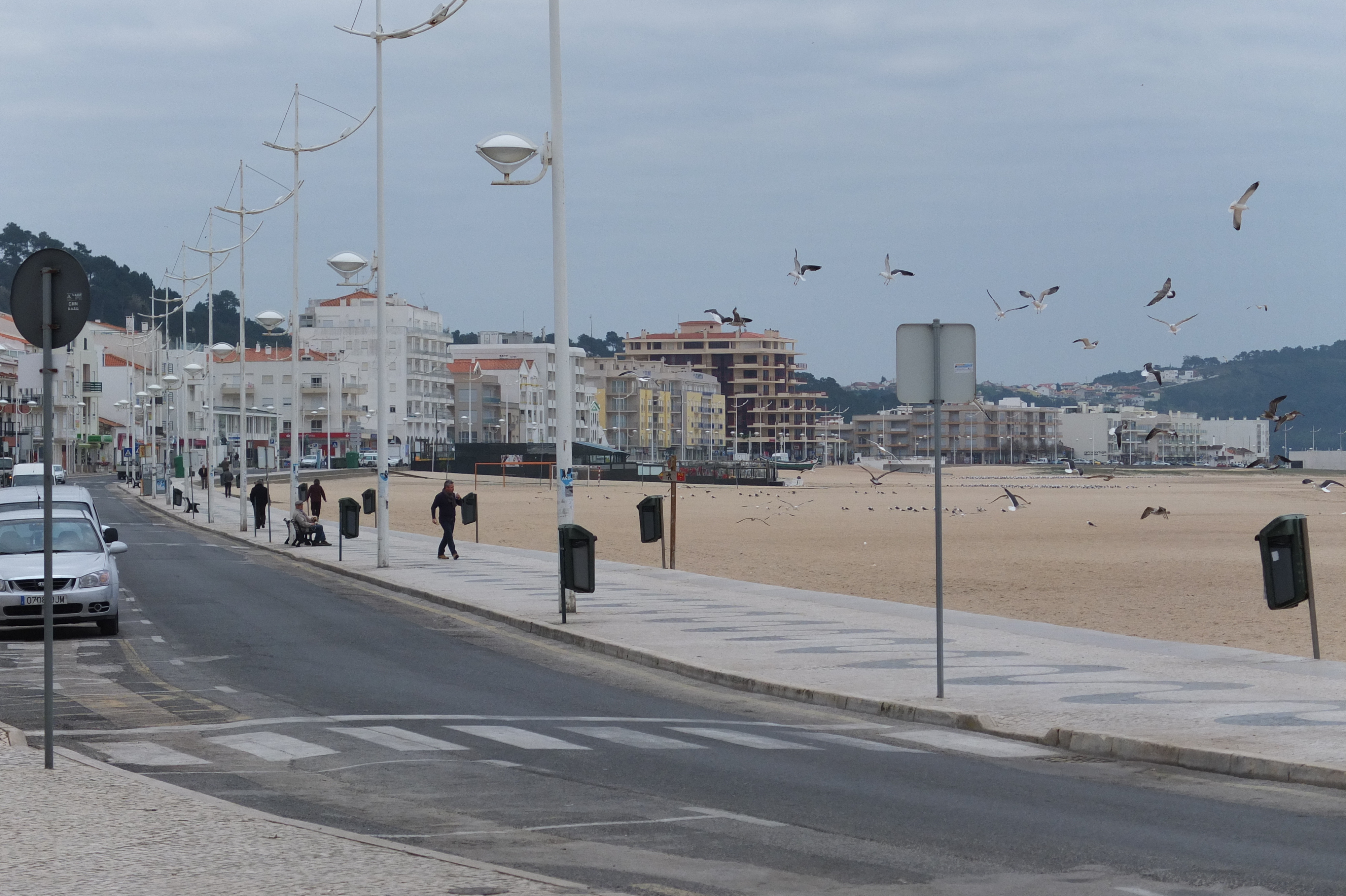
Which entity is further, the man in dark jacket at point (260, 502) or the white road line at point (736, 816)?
the man in dark jacket at point (260, 502)

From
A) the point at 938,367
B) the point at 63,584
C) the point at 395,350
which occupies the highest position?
the point at 395,350

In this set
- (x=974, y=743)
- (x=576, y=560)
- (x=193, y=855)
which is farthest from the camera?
(x=576, y=560)

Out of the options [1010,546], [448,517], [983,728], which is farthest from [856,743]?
[1010,546]

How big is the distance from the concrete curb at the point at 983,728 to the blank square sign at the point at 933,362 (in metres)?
2.56

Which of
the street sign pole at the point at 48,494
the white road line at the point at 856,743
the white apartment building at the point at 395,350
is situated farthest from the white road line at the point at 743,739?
the white apartment building at the point at 395,350

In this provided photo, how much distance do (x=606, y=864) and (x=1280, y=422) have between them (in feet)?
195

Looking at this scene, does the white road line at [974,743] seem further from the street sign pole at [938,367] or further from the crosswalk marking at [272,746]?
the crosswalk marking at [272,746]

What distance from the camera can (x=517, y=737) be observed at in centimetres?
1158

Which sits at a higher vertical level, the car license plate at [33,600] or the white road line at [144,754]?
the car license plate at [33,600]

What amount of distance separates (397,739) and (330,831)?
363 centimetres

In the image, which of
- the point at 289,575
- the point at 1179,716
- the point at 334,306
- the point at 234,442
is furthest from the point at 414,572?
the point at 334,306

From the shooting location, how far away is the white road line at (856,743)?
11.0 m

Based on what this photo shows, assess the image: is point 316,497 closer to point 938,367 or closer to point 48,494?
point 938,367

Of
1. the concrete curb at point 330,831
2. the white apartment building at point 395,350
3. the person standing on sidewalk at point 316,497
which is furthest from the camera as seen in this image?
the white apartment building at point 395,350
